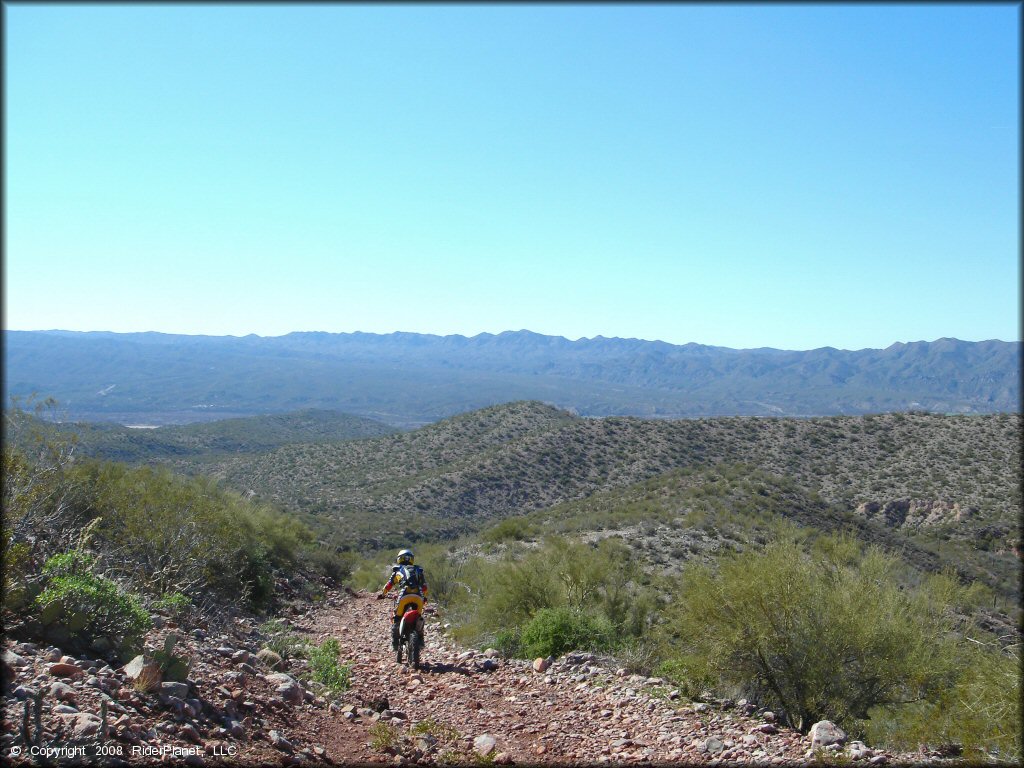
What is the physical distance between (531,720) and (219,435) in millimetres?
84130

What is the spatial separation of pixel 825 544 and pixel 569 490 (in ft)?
94.2

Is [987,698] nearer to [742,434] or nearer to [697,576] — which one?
[697,576]

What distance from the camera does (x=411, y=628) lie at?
10.2 metres

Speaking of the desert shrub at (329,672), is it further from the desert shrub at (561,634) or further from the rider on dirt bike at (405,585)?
the desert shrub at (561,634)

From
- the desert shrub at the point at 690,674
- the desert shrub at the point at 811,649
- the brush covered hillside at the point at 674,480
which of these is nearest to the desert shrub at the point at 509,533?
the brush covered hillside at the point at 674,480

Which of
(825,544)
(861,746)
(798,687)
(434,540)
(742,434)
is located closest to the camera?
(861,746)

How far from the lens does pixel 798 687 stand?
865 cm

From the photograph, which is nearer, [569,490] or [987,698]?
[987,698]

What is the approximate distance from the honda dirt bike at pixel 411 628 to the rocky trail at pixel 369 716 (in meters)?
0.23

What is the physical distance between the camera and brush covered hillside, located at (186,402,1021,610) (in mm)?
30281

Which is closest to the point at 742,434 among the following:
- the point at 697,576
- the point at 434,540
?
the point at 434,540

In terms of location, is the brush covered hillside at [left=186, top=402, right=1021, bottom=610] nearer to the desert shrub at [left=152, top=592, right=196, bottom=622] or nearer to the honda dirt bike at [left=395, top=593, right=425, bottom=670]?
the honda dirt bike at [left=395, top=593, right=425, bottom=670]

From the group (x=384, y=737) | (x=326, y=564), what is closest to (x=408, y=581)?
(x=384, y=737)

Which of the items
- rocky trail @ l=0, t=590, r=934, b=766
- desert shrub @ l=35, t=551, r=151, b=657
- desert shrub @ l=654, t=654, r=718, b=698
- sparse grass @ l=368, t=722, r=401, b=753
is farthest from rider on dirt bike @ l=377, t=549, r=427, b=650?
desert shrub @ l=35, t=551, r=151, b=657
